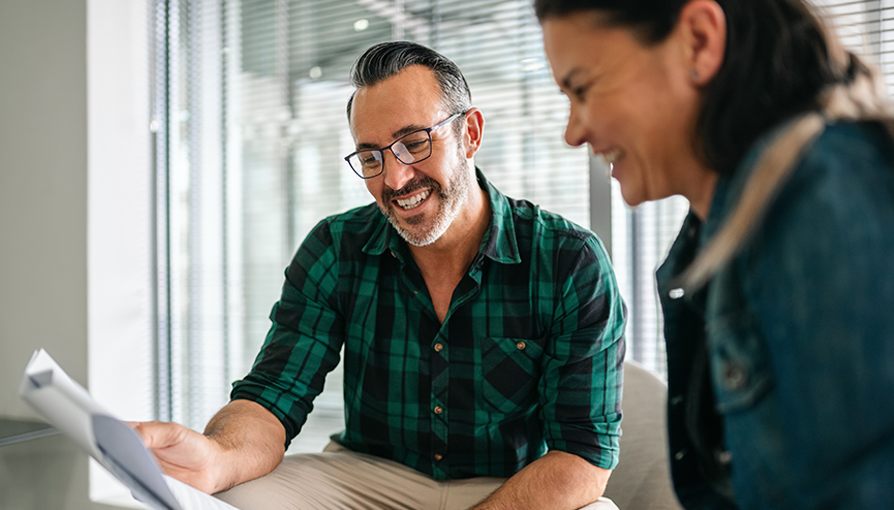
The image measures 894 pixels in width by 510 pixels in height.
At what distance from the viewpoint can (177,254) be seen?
256 cm

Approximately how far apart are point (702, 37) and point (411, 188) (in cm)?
83

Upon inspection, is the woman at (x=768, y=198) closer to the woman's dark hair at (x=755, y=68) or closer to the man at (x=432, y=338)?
the woman's dark hair at (x=755, y=68)

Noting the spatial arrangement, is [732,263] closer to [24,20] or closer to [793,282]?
[793,282]

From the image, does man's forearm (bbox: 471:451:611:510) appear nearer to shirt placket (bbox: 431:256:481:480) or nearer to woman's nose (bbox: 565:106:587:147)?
shirt placket (bbox: 431:256:481:480)

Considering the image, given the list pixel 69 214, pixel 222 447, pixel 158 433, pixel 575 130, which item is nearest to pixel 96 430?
pixel 158 433

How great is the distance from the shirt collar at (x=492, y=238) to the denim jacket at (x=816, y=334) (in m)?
0.79

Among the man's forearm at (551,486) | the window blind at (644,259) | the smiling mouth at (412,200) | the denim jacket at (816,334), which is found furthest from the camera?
the window blind at (644,259)

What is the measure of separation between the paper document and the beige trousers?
47 centimetres

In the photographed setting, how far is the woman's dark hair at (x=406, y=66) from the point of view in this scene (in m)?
1.38

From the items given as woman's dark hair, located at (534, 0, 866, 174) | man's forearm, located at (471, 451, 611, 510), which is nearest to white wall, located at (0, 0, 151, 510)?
man's forearm, located at (471, 451, 611, 510)

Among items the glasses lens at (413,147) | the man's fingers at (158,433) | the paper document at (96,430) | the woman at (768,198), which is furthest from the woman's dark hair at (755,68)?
the man's fingers at (158,433)

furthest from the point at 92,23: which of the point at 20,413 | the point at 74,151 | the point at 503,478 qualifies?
the point at 503,478

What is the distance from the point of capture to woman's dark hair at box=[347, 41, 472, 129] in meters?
1.38

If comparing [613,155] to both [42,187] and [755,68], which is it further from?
[42,187]
